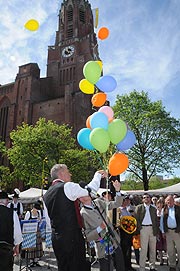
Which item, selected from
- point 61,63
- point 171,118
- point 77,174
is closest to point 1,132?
point 61,63

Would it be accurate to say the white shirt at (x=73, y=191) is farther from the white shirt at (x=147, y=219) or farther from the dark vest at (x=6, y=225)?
the white shirt at (x=147, y=219)

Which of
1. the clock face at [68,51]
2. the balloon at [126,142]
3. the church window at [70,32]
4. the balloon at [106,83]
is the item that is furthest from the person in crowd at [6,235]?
the church window at [70,32]

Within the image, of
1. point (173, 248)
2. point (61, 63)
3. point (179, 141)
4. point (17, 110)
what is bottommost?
point (173, 248)

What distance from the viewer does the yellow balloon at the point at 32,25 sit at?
17.6 feet

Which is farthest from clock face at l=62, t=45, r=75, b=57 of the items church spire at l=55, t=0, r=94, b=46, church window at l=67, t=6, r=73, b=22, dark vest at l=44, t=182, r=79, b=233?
dark vest at l=44, t=182, r=79, b=233

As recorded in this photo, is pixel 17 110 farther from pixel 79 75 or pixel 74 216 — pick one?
pixel 74 216

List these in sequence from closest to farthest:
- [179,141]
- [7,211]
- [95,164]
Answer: [7,211] < [179,141] < [95,164]

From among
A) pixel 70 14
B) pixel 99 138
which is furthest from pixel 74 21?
pixel 99 138

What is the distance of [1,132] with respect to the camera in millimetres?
40562

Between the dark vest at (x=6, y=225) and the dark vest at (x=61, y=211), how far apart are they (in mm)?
667

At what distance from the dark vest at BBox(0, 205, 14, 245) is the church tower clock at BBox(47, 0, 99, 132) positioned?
30365 mm

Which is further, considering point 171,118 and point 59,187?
point 171,118

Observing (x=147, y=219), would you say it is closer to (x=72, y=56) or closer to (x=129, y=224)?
(x=129, y=224)

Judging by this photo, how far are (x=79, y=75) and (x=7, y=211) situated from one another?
3661 centimetres
